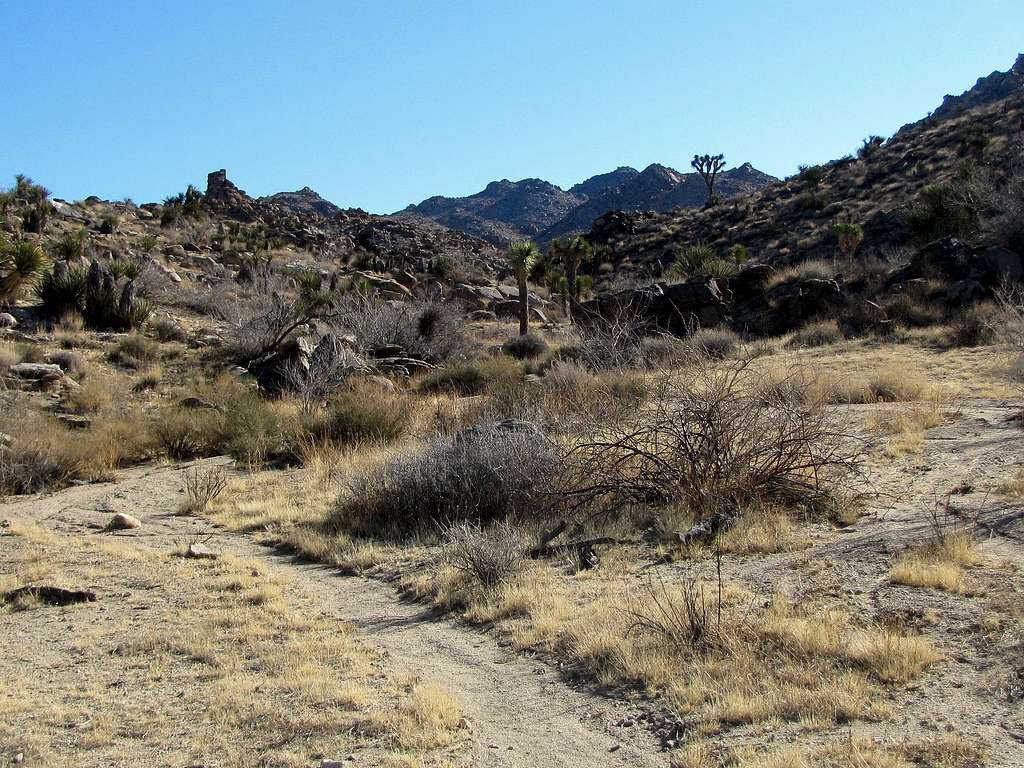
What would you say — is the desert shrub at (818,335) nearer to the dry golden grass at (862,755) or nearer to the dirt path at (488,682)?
the dirt path at (488,682)

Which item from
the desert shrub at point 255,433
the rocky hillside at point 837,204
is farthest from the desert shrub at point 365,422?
the rocky hillside at point 837,204

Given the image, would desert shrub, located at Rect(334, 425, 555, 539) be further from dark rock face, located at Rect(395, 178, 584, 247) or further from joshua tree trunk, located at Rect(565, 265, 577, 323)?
dark rock face, located at Rect(395, 178, 584, 247)

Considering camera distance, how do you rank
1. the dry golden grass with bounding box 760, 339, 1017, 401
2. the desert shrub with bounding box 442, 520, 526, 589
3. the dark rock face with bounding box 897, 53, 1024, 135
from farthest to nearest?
the dark rock face with bounding box 897, 53, 1024, 135
the dry golden grass with bounding box 760, 339, 1017, 401
the desert shrub with bounding box 442, 520, 526, 589

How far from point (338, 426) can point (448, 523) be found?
668 centimetres

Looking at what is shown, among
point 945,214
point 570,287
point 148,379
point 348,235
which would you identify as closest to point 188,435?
point 148,379

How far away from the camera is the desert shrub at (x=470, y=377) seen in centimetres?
2089

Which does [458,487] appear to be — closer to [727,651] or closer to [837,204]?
[727,651]

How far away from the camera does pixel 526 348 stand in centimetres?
2578

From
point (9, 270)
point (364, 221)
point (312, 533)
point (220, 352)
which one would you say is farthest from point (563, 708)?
point (364, 221)

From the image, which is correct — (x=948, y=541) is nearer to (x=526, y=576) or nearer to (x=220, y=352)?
(x=526, y=576)

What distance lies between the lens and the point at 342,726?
16.0 feet

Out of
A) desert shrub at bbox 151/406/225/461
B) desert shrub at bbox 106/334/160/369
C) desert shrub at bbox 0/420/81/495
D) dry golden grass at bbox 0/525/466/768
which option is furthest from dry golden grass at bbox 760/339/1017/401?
desert shrub at bbox 106/334/160/369

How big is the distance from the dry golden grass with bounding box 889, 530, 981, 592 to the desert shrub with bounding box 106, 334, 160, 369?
2098 cm

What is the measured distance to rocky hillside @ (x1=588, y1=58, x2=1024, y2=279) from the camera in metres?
44.2
